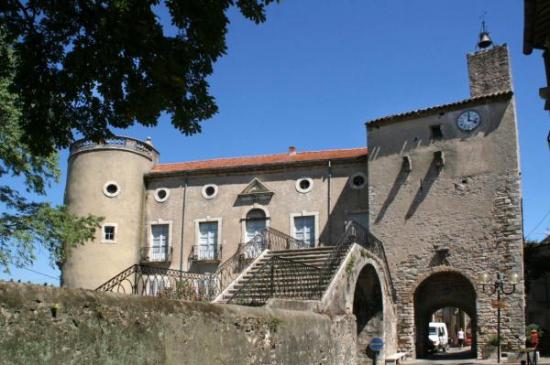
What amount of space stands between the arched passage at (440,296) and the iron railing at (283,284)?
7.37m

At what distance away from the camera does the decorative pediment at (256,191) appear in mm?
25031

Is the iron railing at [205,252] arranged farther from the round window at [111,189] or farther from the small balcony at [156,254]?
the round window at [111,189]

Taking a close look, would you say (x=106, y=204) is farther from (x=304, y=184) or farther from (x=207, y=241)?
(x=304, y=184)

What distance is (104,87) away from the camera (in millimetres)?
6859

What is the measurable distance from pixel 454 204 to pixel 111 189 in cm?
1441

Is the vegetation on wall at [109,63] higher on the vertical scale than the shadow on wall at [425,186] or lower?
lower

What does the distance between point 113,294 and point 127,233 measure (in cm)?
2074

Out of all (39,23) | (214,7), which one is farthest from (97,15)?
(214,7)

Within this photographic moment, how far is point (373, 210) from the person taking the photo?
23.0m

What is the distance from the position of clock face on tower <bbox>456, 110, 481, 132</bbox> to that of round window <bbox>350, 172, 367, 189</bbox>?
4.29 metres

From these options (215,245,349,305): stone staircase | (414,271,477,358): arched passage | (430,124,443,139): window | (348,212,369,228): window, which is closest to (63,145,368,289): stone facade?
(348,212,369,228): window

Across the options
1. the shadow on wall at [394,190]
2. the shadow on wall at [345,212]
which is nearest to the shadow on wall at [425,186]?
the shadow on wall at [394,190]

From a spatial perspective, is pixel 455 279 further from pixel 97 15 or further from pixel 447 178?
pixel 97 15

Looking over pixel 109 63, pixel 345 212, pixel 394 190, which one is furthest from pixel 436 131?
pixel 109 63
